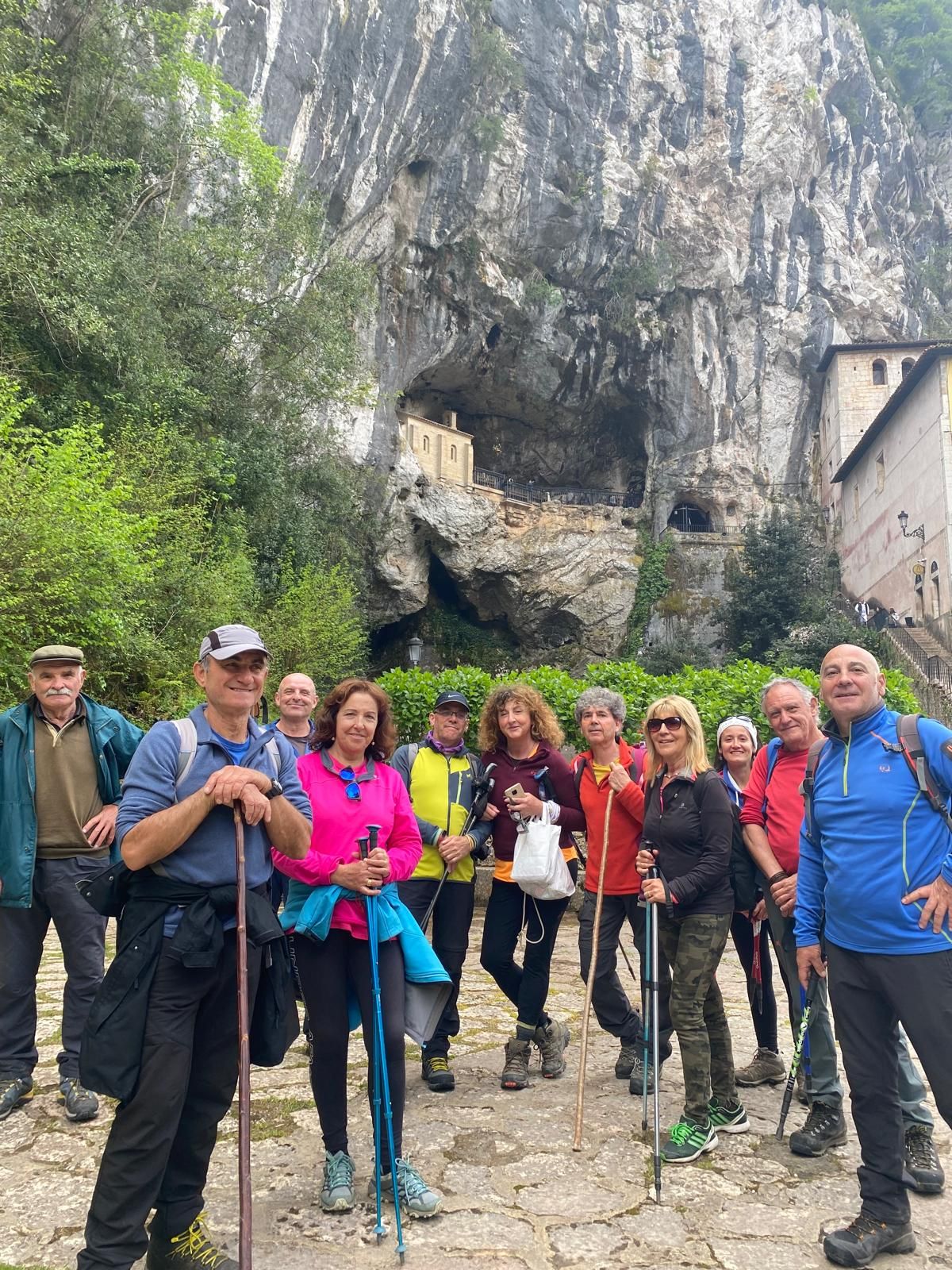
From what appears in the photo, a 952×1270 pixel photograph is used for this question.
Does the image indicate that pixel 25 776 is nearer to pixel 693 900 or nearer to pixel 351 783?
pixel 351 783

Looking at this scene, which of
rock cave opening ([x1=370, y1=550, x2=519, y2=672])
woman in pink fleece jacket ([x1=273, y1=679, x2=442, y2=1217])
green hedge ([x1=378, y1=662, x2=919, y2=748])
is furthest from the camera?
rock cave opening ([x1=370, y1=550, x2=519, y2=672])

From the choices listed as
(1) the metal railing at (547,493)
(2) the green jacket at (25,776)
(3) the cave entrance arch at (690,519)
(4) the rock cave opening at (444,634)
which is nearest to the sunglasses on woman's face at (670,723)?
(2) the green jacket at (25,776)

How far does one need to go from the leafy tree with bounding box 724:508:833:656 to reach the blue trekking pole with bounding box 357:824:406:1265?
80.7 ft

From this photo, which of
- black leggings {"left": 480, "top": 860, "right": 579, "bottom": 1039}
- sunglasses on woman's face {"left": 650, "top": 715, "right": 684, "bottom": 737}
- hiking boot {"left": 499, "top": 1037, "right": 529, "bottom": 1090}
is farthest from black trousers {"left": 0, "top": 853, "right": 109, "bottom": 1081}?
sunglasses on woman's face {"left": 650, "top": 715, "right": 684, "bottom": 737}

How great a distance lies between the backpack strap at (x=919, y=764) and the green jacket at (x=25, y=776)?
3213mm

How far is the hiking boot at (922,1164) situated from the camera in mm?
2930

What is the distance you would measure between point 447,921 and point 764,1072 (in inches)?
72.1

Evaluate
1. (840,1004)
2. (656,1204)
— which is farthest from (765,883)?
(656,1204)

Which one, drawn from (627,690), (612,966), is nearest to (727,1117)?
(612,966)

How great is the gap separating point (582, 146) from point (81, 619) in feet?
91.4

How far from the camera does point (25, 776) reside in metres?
3.64

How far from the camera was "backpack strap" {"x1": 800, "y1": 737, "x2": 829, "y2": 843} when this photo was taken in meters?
3.05

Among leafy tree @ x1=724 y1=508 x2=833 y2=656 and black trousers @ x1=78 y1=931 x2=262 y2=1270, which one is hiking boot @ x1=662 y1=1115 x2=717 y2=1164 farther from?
leafy tree @ x1=724 y1=508 x2=833 y2=656

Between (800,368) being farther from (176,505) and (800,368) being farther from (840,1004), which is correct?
(840,1004)
